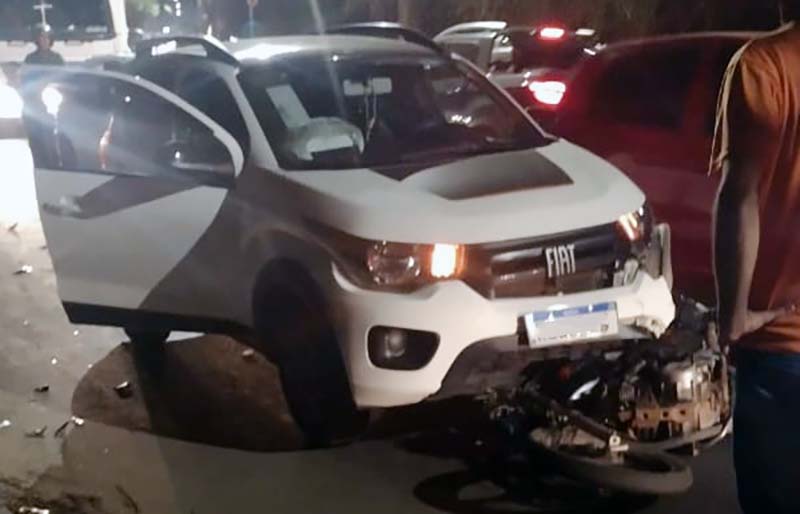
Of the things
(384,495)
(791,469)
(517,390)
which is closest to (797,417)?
(791,469)

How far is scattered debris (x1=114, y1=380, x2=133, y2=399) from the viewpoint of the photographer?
571 centimetres

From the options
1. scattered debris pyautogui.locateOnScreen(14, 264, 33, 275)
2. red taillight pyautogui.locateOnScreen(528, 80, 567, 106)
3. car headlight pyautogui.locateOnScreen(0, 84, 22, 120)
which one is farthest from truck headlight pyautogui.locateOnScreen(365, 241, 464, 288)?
car headlight pyautogui.locateOnScreen(0, 84, 22, 120)

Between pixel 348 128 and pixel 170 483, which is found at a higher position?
pixel 348 128

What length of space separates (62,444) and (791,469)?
138 inches

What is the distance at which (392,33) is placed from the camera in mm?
6039

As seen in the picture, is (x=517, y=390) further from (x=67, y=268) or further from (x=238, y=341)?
(x=67, y=268)

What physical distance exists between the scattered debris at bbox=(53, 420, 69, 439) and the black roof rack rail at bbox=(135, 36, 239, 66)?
1.77m

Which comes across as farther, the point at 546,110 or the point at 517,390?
the point at 546,110

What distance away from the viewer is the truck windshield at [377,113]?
16.7 ft

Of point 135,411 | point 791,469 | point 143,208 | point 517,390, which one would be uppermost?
point 791,469

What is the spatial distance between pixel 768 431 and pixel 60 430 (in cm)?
363

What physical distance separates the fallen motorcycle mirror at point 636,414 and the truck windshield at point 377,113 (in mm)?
1293

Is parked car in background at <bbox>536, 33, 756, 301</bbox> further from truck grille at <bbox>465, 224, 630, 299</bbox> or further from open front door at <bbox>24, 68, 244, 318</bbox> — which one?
open front door at <bbox>24, 68, 244, 318</bbox>

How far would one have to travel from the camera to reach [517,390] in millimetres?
4438
